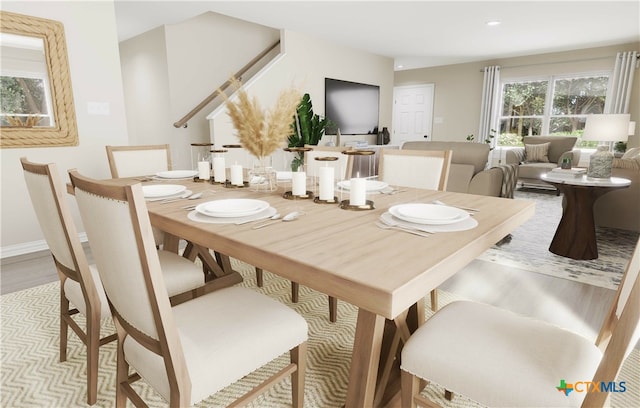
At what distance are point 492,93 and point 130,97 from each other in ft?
23.6

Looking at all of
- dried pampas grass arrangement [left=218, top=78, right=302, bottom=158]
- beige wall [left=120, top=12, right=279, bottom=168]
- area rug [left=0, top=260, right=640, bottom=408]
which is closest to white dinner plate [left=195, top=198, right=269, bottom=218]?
dried pampas grass arrangement [left=218, top=78, right=302, bottom=158]

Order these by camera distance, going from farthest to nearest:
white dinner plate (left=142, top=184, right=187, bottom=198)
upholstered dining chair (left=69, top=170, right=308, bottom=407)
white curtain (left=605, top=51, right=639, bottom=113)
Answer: white curtain (left=605, top=51, right=639, bottom=113) → white dinner plate (left=142, top=184, right=187, bottom=198) → upholstered dining chair (left=69, top=170, right=308, bottom=407)

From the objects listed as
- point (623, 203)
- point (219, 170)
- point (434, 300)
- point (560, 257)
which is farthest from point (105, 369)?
point (623, 203)

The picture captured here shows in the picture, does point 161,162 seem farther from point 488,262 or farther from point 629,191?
point 629,191

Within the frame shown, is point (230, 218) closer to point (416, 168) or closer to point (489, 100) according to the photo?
point (416, 168)

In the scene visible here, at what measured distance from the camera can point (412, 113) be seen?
9078 millimetres

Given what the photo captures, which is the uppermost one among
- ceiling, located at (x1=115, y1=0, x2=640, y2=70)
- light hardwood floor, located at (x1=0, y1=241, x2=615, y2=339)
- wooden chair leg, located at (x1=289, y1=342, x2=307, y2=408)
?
ceiling, located at (x1=115, y1=0, x2=640, y2=70)

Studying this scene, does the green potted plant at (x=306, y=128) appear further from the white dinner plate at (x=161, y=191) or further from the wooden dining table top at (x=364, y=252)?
A: the wooden dining table top at (x=364, y=252)

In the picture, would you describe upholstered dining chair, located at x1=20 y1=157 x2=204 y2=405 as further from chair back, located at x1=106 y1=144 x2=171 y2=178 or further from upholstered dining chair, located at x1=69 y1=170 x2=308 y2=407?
chair back, located at x1=106 y1=144 x2=171 y2=178

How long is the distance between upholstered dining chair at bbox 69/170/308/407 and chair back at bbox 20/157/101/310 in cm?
25

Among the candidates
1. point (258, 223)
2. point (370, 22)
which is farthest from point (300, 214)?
point (370, 22)

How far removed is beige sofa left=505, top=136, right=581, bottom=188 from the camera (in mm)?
6109

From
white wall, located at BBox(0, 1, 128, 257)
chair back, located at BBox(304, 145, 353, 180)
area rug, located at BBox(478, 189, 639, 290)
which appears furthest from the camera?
white wall, located at BBox(0, 1, 128, 257)

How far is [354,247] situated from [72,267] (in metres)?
1.05
